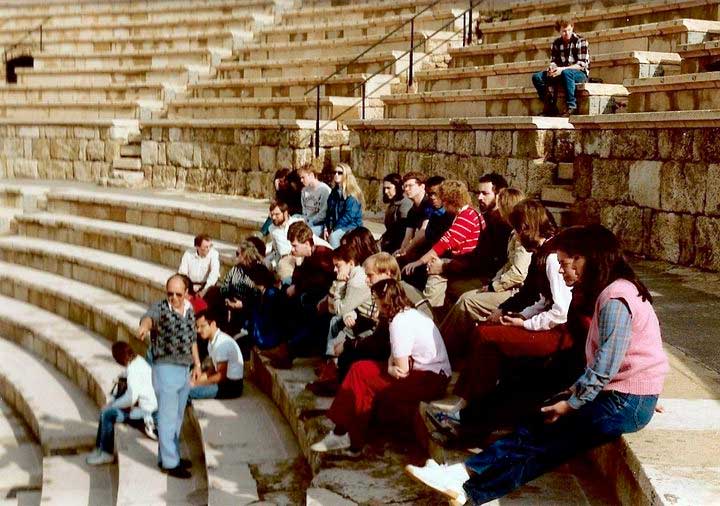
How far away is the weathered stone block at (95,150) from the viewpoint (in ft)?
53.1

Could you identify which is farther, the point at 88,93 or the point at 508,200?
the point at 88,93

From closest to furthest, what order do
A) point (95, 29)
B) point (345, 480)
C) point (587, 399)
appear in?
1. point (587, 399)
2. point (345, 480)
3. point (95, 29)

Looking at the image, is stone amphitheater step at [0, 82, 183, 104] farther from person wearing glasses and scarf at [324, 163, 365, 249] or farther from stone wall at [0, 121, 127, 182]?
person wearing glasses and scarf at [324, 163, 365, 249]

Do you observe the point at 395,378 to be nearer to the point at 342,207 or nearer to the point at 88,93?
the point at 342,207

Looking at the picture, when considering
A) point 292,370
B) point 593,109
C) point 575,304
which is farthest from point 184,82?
point 575,304

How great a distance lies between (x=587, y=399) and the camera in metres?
3.91

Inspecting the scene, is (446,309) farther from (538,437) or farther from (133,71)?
(133,71)

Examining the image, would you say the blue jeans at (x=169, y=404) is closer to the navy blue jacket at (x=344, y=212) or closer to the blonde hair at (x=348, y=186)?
the navy blue jacket at (x=344, y=212)

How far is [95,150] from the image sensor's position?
16.3 meters

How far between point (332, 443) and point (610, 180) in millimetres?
4162

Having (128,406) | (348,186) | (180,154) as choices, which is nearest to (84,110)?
(180,154)

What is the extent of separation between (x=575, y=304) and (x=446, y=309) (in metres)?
2.35

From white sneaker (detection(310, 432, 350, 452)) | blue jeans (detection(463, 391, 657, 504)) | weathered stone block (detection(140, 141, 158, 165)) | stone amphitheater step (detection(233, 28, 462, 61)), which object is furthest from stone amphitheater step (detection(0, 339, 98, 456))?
stone amphitheater step (detection(233, 28, 462, 61))

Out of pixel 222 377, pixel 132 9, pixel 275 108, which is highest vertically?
pixel 132 9
